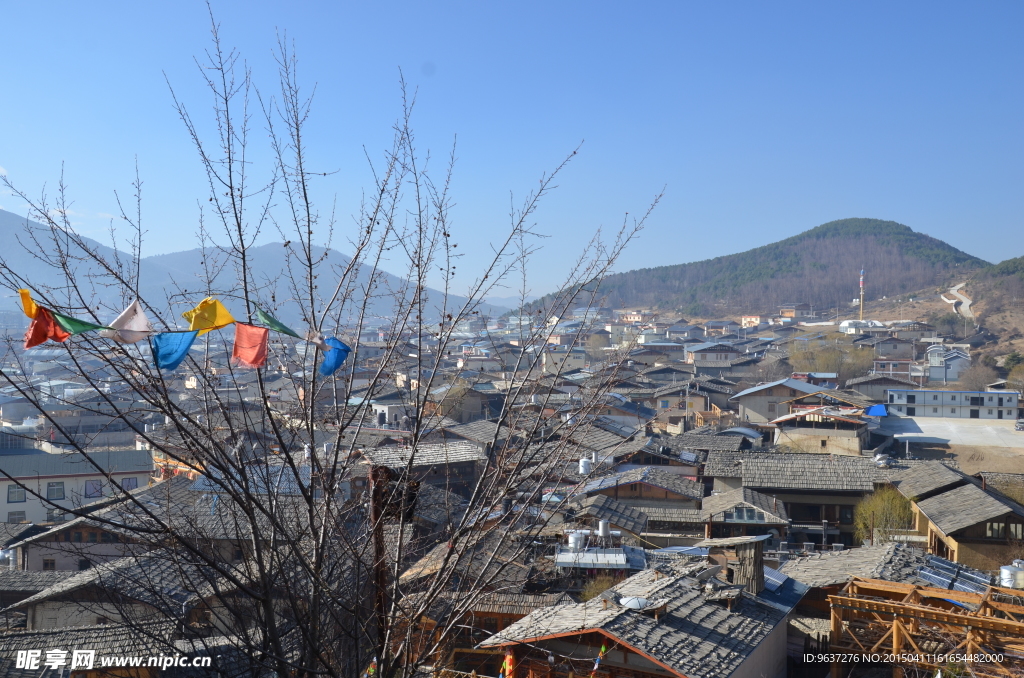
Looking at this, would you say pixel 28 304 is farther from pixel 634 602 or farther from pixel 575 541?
pixel 575 541

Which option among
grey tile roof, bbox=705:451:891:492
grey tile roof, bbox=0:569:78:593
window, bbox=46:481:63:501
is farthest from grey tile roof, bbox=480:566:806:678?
window, bbox=46:481:63:501

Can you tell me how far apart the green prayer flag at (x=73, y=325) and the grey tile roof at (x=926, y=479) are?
1332 cm

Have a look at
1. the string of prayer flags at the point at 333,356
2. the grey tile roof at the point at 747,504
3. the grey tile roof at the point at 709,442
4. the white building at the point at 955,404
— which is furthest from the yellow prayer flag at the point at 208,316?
the white building at the point at 955,404

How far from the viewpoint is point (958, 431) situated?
888 inches

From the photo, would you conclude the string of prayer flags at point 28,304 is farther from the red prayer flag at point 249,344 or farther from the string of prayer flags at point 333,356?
the string of prayer flags at point 333,356

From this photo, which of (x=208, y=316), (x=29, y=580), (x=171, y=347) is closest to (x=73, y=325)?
(x=171, y=347)

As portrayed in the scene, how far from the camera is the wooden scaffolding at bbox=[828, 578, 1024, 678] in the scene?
5.32 meters

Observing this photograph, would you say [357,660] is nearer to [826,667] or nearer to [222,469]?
[222,469]

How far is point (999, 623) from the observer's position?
5.33 m

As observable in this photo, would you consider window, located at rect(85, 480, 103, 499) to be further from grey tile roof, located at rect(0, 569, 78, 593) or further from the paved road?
the paved road

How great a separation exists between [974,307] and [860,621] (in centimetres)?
5179

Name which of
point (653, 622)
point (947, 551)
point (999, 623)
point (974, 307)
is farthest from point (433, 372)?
point (974, 307)

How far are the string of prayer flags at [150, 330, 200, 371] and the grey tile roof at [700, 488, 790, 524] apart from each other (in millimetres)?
10873

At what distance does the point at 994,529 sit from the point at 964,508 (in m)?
0.62
